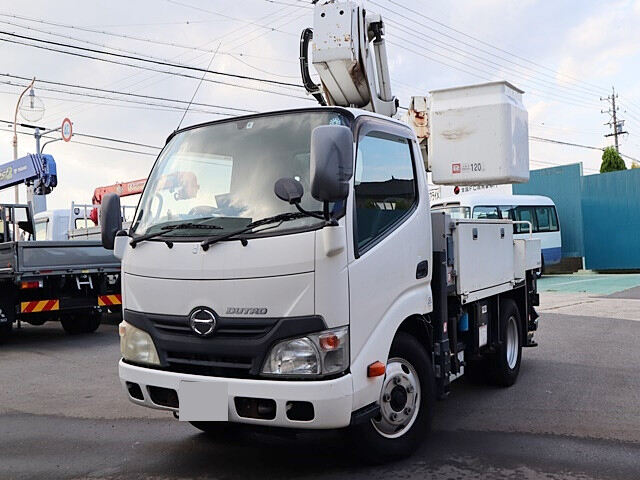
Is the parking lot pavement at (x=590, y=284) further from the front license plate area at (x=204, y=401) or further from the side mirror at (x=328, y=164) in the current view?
the front license plate area at (x=204, y=401)

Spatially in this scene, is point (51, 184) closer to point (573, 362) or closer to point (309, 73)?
point (309, 73)

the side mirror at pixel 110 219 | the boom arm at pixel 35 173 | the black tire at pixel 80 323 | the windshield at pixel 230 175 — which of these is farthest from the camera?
the boom arm at pixel 35 173

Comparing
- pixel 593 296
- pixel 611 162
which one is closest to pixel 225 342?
→ pixel 593 296

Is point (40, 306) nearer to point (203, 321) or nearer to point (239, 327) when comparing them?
point (203, 321)

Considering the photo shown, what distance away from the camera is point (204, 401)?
3680 mm

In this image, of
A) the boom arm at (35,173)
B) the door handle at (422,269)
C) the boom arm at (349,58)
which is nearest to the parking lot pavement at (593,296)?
the boom arm at (349,58)

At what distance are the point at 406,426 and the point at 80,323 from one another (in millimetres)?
8796

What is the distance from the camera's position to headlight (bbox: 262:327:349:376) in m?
3.54

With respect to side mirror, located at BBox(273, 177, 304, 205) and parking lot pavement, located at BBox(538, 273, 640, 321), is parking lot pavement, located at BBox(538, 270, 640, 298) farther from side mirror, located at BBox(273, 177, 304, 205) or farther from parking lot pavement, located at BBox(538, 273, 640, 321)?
side mirror, located at BBox(273, 177, 304, 205)

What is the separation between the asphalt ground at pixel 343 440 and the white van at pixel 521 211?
12607mm

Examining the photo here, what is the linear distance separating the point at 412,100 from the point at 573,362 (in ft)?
12.2

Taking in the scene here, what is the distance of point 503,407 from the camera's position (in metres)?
5.70

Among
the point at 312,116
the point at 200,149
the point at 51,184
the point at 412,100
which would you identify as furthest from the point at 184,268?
the point at 51,184

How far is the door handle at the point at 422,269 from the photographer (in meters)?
4.39
